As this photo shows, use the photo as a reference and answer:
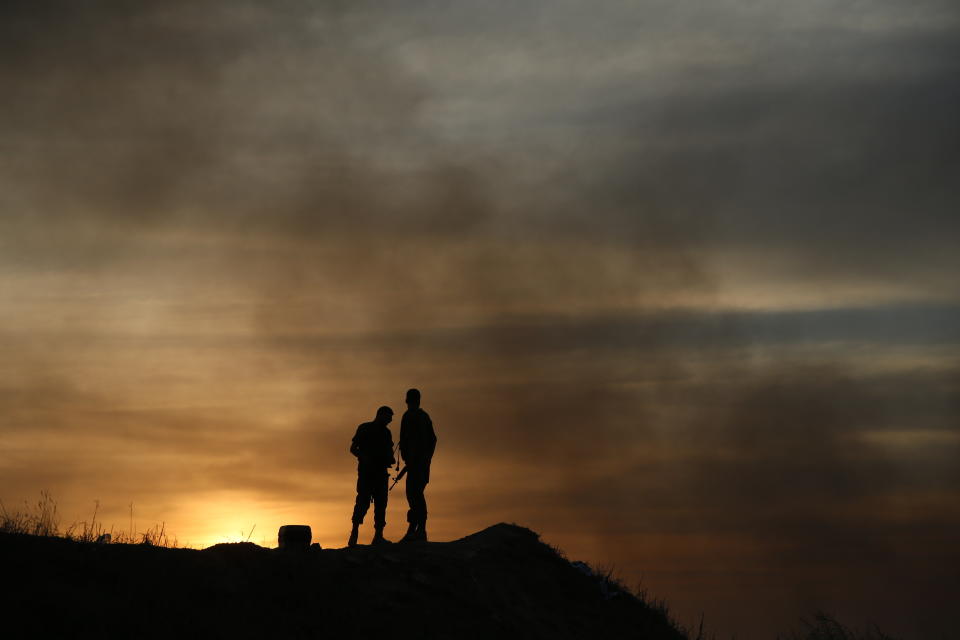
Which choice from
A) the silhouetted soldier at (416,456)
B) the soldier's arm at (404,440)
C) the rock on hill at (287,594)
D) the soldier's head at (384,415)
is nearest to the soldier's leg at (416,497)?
the silhouetted soldier at (416,456)

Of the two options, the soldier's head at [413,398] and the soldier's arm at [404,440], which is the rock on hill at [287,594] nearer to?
the soldier's arm at [404,440]

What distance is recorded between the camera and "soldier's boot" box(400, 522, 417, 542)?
2030 centimetres

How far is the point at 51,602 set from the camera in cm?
1301

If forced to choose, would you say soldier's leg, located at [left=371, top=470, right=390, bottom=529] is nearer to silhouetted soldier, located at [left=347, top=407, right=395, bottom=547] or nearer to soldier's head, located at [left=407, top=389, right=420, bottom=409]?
silhouetted soldier, located at [left=347, top=407, right=395, bottom=547]

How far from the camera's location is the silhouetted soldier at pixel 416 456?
20359 mm

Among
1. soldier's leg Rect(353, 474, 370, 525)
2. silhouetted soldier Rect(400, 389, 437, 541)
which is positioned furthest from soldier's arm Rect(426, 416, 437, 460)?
soldier's leg Rect(353, 474, 370, 525)

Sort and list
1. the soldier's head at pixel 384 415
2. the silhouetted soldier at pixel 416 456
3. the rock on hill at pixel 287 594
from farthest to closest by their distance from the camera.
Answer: the silhouetted soldier at pixel 416 456 < the soldier's head at pixel 384 415 < the rock on hill at pixel 287 594

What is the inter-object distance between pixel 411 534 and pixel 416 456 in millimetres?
1671

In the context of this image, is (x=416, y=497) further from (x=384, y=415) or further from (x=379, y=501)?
(x=384, y=415)

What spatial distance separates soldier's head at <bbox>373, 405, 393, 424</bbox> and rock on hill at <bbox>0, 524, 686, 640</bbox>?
2550mm

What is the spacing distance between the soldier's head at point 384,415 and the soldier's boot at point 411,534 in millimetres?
2412

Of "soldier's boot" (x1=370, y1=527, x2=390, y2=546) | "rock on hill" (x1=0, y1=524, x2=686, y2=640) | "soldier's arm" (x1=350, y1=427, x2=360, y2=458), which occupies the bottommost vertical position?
"rock on hill" (x1=0, y1=524, x2=686, y2=640)

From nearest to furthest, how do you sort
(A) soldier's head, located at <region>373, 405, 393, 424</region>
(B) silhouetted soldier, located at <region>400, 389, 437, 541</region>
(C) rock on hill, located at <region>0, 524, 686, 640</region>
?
1. (C) rock on hill, located at <region>0, 524, 686, 640</region>
2. (A) soldier's head, located at <region>373, 405, 393, 424</region>
3. (B) silhouetted soldier, located at <region>400, 389, 437, 541</region>

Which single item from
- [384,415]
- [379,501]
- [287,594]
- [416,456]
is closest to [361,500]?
[379,501]
